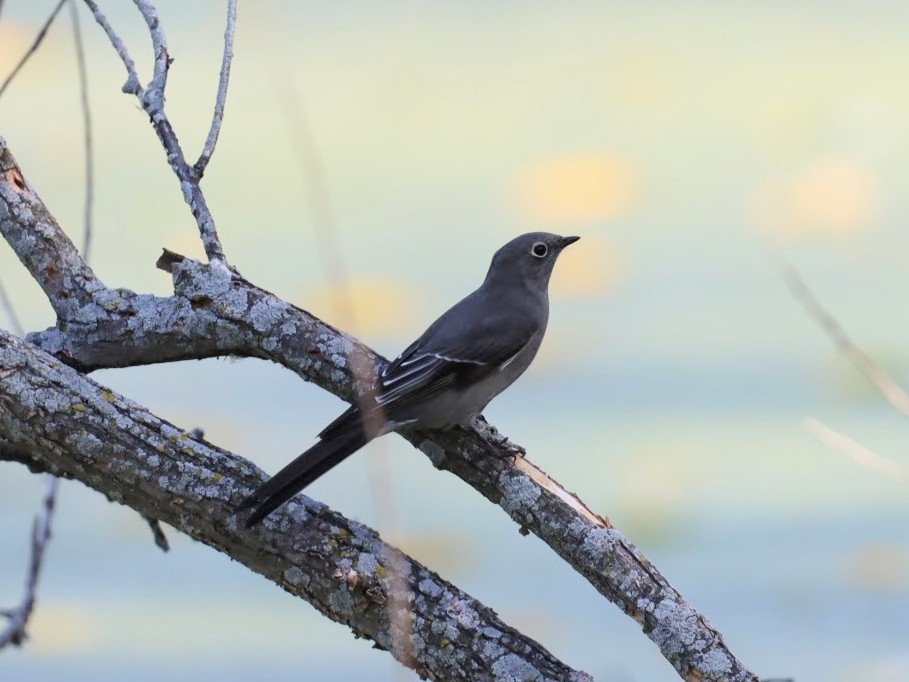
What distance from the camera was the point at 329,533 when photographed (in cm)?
334

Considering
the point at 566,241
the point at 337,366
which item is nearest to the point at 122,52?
the point at 337,366

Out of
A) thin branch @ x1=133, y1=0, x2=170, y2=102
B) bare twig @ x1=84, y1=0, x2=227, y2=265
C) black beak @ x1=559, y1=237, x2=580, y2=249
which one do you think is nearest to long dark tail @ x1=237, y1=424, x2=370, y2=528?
bare twig @ x1=84, y1=0, x2=227, y2=265

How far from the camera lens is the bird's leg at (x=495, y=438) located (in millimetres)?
3818

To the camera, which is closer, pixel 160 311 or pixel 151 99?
pixel 160 311

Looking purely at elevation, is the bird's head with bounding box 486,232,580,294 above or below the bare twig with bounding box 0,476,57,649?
above

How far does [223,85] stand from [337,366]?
93cm

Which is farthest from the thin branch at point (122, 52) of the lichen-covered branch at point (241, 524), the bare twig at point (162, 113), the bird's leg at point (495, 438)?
the bird's leg at point (495, 438)

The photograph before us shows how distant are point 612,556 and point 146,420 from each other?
4.22ft

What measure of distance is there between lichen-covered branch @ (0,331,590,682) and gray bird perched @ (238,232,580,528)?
3.9 inches

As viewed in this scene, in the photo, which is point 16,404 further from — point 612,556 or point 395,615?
point 612,556

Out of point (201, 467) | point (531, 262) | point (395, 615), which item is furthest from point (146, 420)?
point (531, 262)

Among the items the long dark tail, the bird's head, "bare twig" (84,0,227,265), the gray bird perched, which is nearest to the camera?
the long dark tail

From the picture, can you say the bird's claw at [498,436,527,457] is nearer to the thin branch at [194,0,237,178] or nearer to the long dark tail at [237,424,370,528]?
the long dark tail at [237,424,370,528]

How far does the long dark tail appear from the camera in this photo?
332cm
